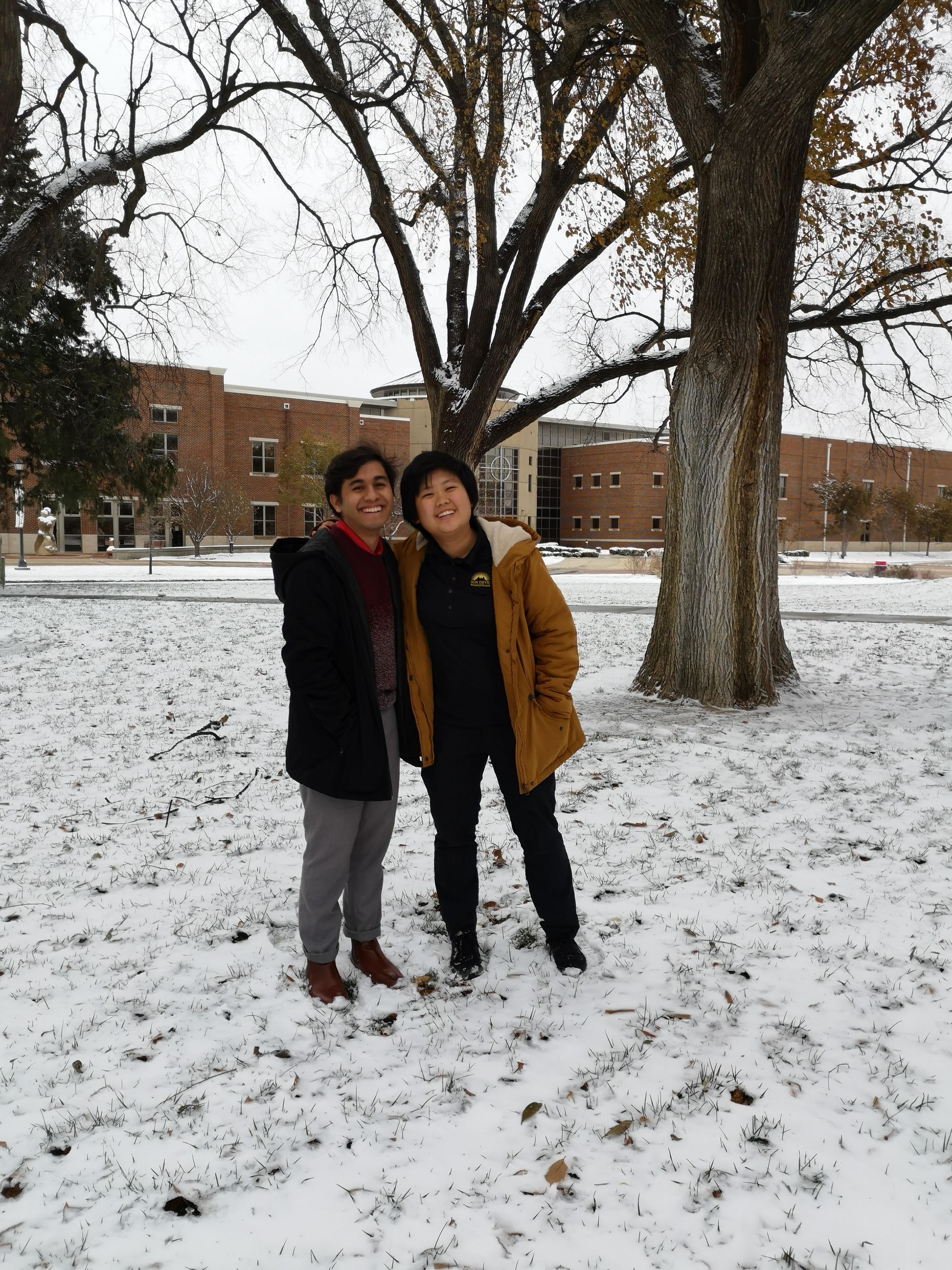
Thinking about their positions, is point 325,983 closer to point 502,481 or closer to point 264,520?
point 264,520

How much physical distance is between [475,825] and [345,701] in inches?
30.3

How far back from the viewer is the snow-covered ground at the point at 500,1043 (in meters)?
2.16

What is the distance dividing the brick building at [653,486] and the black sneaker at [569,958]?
59.8 m

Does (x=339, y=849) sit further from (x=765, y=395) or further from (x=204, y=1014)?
(x=765, y=395)

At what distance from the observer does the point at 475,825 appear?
131 inches

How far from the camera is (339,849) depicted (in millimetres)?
3119

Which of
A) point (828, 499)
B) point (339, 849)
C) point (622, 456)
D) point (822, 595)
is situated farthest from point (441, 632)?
point (622, 456)

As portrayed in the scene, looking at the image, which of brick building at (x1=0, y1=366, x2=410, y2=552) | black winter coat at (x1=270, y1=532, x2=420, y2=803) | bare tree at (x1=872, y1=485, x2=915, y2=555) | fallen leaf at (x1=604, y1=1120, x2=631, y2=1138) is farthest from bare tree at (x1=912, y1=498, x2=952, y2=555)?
fallen leaf at (x1=604, y1=1120, x2=631, y2=1138)

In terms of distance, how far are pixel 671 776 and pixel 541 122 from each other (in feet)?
29.4

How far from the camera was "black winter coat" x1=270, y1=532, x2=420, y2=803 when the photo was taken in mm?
2912

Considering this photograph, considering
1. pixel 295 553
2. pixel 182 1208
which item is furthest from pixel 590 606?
pixel 182 1208

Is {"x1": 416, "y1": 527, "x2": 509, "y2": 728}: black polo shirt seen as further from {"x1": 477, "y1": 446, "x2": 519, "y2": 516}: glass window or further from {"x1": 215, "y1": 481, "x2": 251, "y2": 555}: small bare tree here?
{"x1": 477, "y1": 446, "x2": 519, "y2": 516}: glass window

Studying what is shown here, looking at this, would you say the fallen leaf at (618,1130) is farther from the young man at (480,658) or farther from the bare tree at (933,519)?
the bare tree at (933,519)

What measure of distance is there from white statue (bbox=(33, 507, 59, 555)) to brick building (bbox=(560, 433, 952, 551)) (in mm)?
37414
